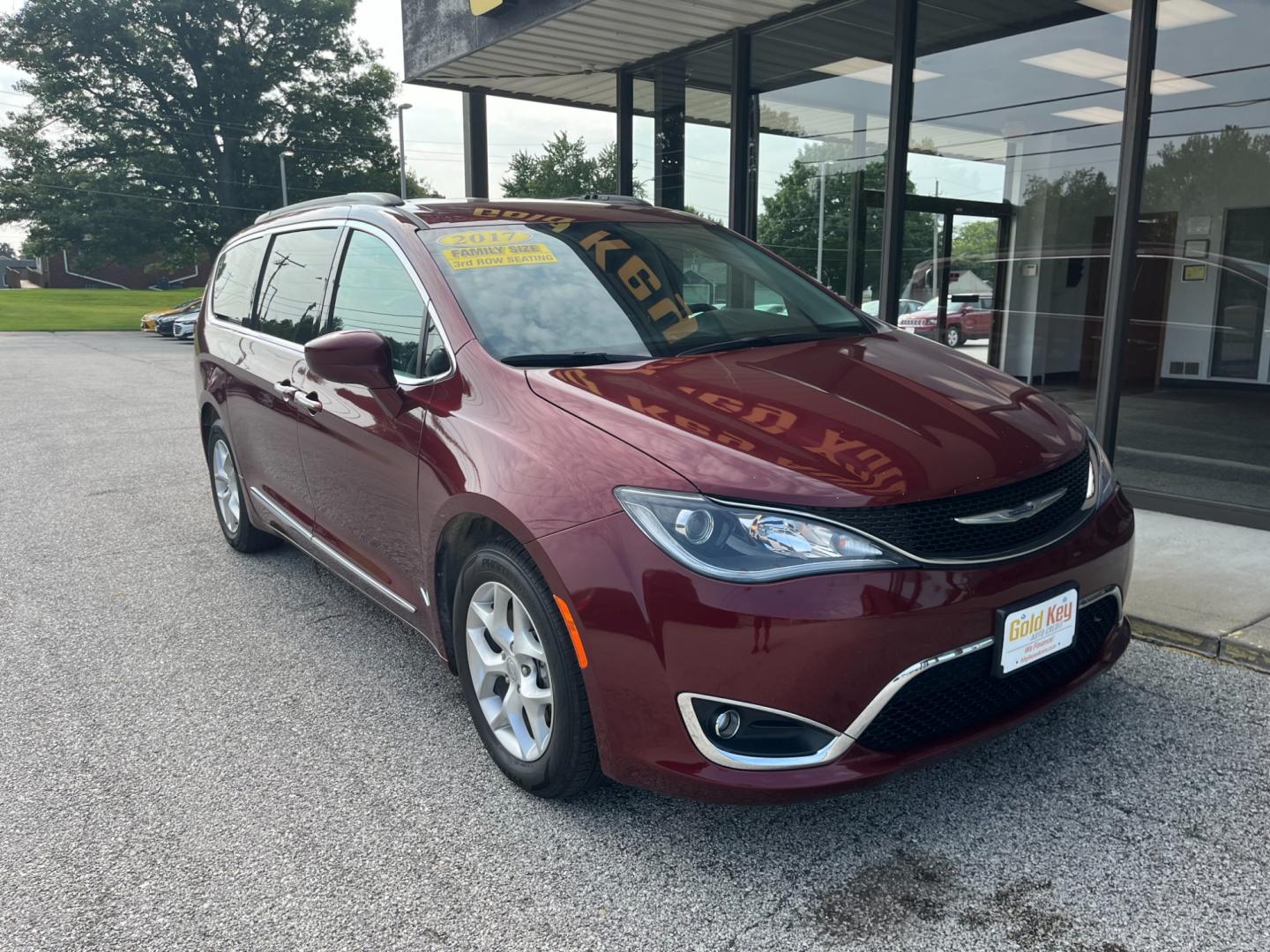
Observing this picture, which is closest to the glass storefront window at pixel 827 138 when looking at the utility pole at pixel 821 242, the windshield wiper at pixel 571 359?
the utility pole at pixel 821 242

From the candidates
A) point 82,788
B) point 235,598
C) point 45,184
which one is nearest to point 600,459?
point 82,788

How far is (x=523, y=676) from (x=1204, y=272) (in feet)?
18.9

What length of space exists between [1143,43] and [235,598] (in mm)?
6013

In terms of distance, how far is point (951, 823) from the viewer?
8.73ft

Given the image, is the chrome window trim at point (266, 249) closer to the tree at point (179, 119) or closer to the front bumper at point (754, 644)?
the front bumper at point (754, 644)

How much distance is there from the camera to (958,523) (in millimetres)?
2383

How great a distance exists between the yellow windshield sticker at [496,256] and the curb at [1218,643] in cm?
265

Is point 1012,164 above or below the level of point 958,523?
above

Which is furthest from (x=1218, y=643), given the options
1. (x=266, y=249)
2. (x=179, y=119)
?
(x=179, y=119)

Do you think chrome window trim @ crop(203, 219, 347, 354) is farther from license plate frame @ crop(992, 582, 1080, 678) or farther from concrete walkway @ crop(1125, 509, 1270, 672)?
concrete walkway @ crop(1125, 509, 1270, 672)

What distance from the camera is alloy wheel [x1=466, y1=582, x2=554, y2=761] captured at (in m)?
2.73

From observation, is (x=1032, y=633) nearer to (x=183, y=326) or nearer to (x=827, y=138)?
(x=827, y=138)

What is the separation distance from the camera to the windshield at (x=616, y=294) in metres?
3.15

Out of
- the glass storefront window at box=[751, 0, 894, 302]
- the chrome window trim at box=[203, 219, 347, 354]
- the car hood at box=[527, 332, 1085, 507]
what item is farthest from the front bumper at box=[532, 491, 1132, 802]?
the glass storefront window at box=[751, 0, 894, 302]
